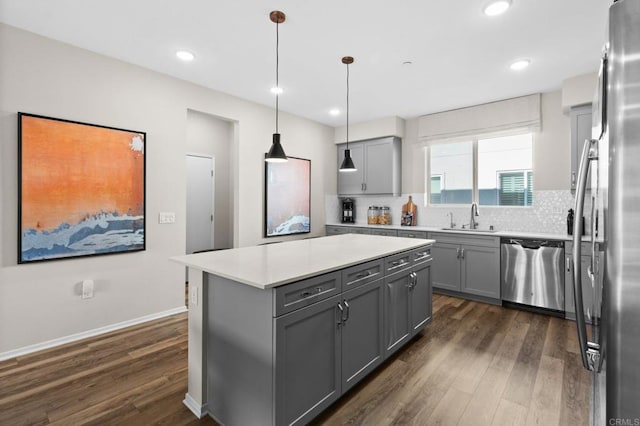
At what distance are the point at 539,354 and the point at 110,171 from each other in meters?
4.33

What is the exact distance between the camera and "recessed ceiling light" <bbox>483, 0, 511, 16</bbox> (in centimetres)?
226

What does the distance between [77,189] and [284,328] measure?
2579 mm

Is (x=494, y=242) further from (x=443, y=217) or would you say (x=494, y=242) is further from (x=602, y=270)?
(x=602, y=270)

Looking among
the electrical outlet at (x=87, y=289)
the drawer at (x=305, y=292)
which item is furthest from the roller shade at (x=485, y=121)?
the electrical outlet at (x=87, y=289)

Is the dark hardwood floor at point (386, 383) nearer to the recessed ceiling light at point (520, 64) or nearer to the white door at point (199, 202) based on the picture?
the white door at point (199, 202)

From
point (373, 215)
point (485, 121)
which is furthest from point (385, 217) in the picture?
point (485, 121)

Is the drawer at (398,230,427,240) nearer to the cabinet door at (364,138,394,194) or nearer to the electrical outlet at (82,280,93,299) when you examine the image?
the cabinet door at (364,138,394,194)

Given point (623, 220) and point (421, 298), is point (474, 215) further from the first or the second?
point (623, 220)

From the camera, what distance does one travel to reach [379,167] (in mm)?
5434

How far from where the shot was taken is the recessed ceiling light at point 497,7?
2.26 meters

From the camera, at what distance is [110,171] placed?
3129 mm

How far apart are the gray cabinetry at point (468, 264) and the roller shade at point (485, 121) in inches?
63.0

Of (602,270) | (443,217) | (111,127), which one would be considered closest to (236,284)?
(602,270)

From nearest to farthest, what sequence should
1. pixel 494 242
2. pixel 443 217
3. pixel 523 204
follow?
pixel 494 242, pixel 523 204, pixel 443 217
